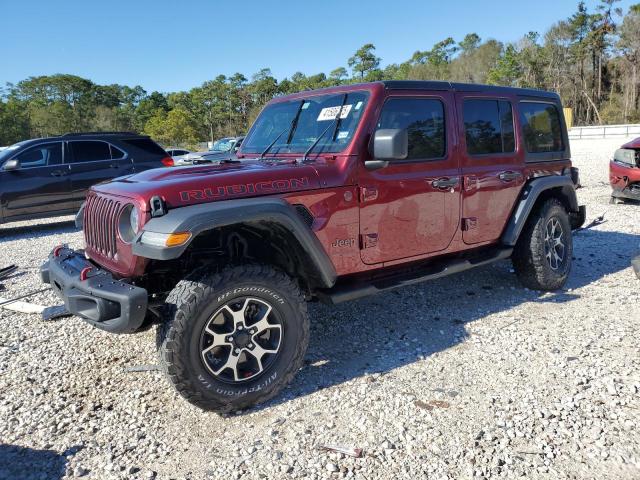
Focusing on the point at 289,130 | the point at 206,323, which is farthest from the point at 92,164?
the point at 206,323

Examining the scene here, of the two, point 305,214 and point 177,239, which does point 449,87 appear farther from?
point 177,239

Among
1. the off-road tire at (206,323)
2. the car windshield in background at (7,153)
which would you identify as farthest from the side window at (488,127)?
the car windshield in background at (7,153)

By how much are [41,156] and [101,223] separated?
22.9ft

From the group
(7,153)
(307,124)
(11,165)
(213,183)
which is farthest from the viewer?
(7,153)

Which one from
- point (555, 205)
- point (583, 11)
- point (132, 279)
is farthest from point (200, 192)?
point (583, 11)

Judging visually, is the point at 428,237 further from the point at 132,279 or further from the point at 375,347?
the point at 132,279

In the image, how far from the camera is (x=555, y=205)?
4984mm

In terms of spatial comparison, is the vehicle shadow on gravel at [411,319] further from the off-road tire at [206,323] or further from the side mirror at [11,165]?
the side mirror at [11,165]

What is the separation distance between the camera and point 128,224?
3.09 meters

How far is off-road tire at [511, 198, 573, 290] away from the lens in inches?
188

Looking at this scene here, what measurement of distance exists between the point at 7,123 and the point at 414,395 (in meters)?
62.8

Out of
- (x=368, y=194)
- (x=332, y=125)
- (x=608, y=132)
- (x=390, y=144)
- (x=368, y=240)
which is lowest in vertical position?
(x=368, y=240)

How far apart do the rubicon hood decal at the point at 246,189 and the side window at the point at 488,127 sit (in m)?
1.81

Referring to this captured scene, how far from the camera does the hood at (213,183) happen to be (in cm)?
288
